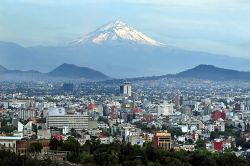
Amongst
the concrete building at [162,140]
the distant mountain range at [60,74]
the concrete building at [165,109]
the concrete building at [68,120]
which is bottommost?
the concrete building at [162,140]

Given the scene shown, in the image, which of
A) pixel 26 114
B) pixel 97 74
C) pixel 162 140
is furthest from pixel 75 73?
pixel 162 140

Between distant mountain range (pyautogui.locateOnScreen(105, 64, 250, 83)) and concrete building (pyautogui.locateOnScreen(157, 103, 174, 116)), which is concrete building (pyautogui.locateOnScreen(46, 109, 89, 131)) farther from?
distant mountain range (pyautogui.locateOnScreen(105, 64, 250, 83))

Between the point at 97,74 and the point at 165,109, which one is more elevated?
the point at 97,74

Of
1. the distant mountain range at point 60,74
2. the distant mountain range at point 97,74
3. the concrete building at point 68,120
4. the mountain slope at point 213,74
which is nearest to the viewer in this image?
the concrete building at point 68,120

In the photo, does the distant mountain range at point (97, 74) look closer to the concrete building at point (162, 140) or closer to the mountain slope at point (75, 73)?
the mountain slope at point (75, 73)

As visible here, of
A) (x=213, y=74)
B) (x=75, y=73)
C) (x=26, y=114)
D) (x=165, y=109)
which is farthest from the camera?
(x=75, y=73)

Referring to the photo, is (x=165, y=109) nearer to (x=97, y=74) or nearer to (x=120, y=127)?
(x=120, y=127)

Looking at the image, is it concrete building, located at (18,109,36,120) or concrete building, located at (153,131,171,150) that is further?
concrete building, located at (18,109,36,120)

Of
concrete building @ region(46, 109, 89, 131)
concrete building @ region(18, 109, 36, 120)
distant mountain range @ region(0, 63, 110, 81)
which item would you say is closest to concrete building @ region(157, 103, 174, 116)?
concrete building @ region(18, 109, 36, 120)

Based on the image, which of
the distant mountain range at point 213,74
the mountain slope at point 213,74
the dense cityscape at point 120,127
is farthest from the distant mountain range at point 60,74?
the dense cityscape at point 120,127
